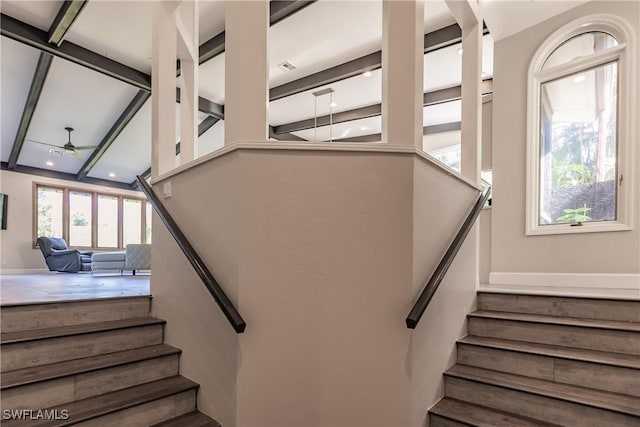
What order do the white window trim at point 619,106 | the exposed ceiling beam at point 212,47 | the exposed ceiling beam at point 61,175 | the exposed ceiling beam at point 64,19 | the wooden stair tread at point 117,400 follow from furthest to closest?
the exposed ceiling beam at point 61,175 < the exposed ceiling beam at point 212,47 < the exposed ceiling beam at point 64,19 < the white window trim at point 619,106 < the wooden stair tread at point 117,400

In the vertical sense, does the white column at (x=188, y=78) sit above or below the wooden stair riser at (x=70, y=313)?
above

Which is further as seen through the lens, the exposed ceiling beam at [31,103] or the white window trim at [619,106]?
the exposed ceiling beam at [31,103]

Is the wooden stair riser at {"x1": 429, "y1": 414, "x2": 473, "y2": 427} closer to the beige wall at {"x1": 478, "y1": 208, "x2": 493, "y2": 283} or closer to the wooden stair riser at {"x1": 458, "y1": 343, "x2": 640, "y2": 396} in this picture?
the wooden stair riser at {"x1": 458, "y1": 343, "x2": 640, "y2": 396}

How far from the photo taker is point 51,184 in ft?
30.6

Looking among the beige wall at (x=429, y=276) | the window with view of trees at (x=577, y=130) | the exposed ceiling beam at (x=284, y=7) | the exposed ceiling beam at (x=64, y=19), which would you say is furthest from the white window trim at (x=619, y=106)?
the exposed ceiling beam at (x=64, y=19)

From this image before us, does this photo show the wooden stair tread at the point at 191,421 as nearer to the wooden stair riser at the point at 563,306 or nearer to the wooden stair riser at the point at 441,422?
the wooden stair riser at the point at 441,422

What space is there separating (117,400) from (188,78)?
2.50m

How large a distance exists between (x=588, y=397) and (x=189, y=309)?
7.92ft

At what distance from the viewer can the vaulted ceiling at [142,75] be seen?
4574 millimetres

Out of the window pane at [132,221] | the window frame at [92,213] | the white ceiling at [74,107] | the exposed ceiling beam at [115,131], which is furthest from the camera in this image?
the window pane at [132,221]

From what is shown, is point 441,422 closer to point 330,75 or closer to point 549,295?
point 549,295

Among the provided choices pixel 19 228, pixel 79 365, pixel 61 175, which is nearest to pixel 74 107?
pixel 61 175

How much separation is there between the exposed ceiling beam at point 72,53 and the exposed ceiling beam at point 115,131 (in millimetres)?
755

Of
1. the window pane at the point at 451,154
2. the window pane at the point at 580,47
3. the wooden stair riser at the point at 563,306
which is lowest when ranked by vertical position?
the wooden stair riser at the point at 563,306
